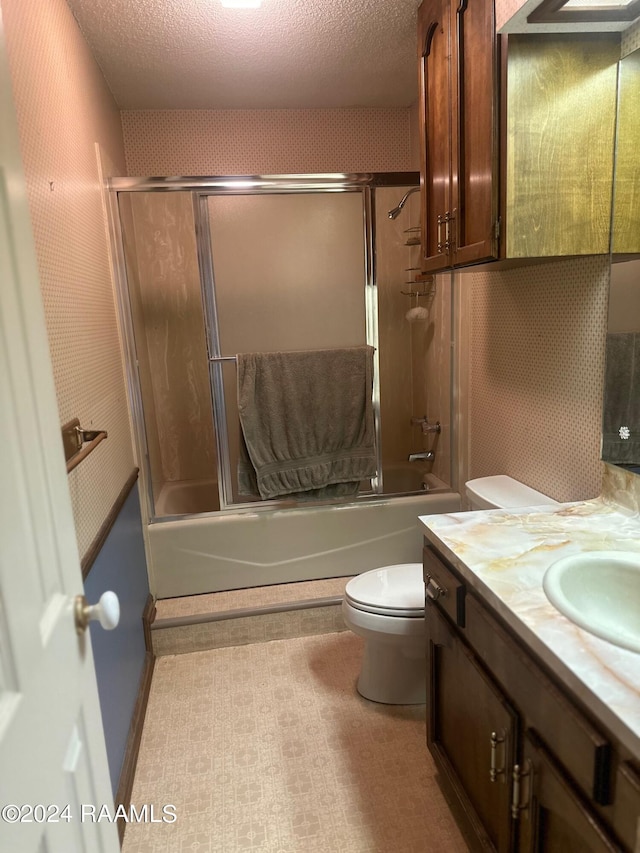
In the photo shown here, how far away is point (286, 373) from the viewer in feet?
8.28

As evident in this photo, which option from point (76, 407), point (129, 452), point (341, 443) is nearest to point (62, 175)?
point (76, 407)

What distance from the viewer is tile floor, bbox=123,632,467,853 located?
147cm

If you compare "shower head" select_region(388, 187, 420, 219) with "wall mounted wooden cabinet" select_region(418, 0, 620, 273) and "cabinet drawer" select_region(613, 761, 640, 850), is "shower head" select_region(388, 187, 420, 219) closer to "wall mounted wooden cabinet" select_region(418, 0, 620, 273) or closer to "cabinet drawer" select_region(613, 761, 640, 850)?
"wall mounted wooden cabinet" select_region(418, 0, 620, 273)

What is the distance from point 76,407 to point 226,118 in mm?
2175

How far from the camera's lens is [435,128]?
1.72 meters

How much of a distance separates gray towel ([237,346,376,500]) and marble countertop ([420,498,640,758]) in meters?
1.18

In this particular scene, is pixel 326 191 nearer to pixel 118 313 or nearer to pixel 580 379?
pixel 118 313

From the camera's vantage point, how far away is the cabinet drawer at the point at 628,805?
2.32ft

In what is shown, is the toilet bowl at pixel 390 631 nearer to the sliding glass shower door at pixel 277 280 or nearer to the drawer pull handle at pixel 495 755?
the drawer pull handle at pixel 495 755

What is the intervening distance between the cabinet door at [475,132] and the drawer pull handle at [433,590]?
91 centimetres

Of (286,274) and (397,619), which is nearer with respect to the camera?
(397,619)

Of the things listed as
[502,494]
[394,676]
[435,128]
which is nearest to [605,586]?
[502,494]

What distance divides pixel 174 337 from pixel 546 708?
2.69m

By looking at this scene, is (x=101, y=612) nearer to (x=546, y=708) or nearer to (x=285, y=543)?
(x=546, y=708)
